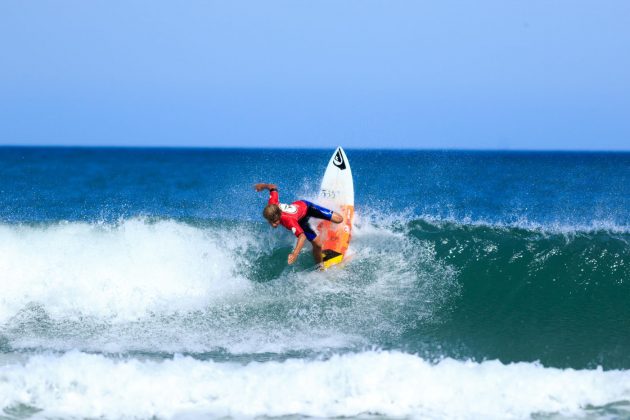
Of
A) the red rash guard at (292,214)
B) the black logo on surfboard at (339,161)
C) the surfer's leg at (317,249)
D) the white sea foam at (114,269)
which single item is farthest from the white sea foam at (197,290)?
the black logo on surfboard at (339,161)

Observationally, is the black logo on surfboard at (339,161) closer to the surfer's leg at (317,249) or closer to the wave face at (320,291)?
the wave face at (320,291)

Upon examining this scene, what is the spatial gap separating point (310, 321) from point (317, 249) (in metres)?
1.31

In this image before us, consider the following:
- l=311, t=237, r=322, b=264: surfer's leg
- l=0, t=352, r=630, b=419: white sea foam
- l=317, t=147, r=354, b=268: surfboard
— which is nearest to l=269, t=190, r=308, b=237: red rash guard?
l=311, t=237, r=322, b=264: surfer's leg

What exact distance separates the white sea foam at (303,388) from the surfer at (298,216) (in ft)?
6.57

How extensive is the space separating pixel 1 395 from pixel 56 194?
60.0 ft

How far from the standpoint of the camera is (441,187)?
2509 centimetres

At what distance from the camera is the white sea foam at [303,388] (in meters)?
5.68

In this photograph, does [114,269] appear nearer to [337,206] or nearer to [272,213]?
[272,213]

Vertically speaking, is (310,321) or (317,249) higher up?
(317,249)

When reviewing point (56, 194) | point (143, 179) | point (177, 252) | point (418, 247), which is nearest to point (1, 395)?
point (177, 252)

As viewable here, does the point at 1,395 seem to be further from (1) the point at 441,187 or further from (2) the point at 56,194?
(1) the point at 441,187

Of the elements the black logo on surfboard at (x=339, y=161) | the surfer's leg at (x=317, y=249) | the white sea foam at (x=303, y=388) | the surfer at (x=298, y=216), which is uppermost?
the black logo on surfboard at (x=339, y=161)

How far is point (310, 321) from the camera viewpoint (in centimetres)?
769

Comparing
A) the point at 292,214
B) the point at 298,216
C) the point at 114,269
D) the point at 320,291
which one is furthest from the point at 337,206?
the point at 114,269
